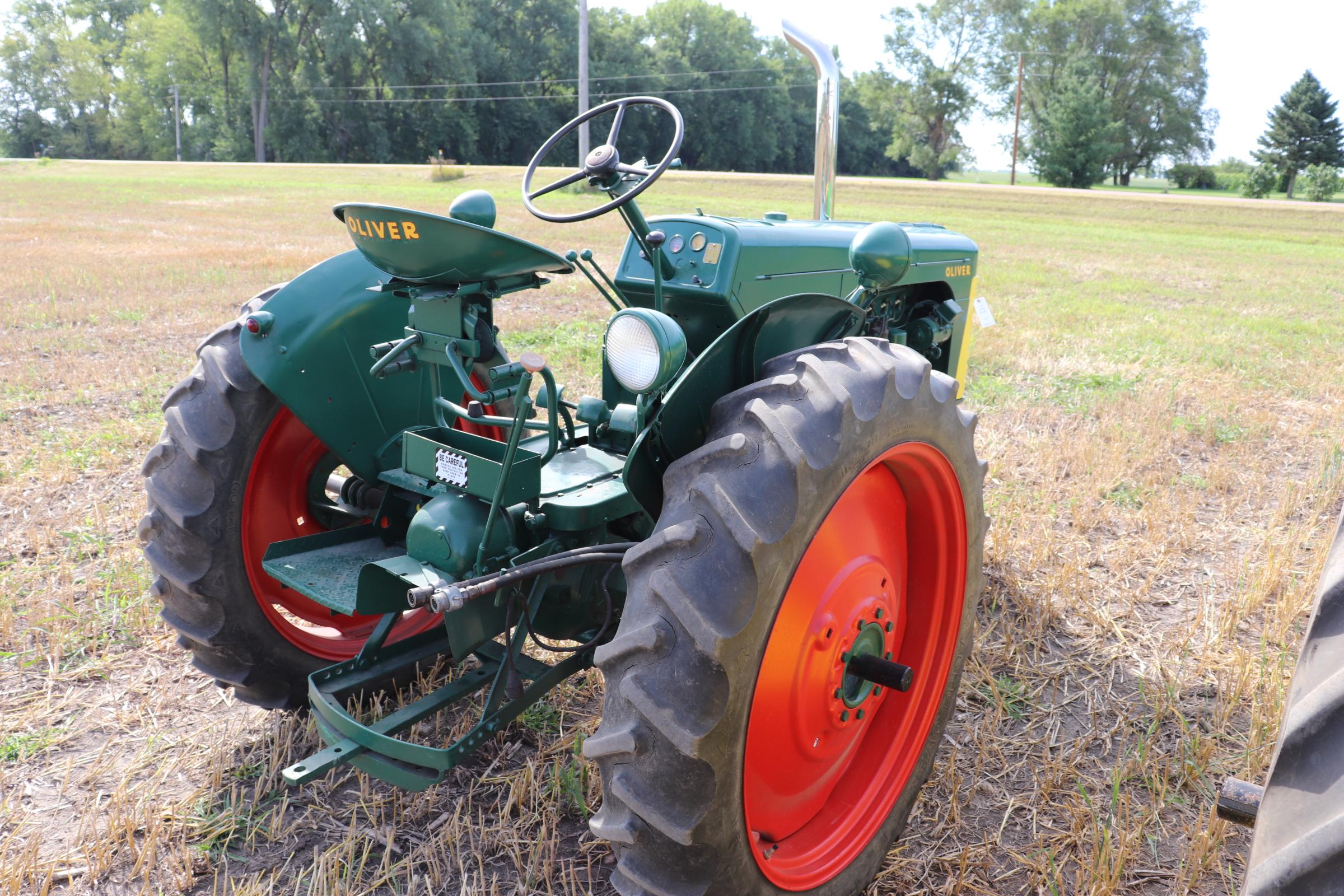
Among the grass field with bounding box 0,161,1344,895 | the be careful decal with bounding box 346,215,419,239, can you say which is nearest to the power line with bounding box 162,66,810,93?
the grass field with bounding box 0,161,1344,895

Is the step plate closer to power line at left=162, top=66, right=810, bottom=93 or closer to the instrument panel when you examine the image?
the instrument panel

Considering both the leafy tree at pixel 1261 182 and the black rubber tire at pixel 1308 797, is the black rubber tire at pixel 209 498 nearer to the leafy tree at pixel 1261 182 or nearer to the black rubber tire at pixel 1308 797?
the black rubber tire at pixel 1308 797

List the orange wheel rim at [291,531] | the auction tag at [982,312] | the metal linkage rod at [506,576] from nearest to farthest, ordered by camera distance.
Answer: the metal linkage rod at [506,576], the orange wheel rim at [291,531], the auction tag at [982,312]

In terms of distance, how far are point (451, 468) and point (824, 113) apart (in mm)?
2311

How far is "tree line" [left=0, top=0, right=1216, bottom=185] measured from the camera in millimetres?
49969

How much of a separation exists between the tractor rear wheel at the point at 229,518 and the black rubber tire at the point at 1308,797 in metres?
2.15

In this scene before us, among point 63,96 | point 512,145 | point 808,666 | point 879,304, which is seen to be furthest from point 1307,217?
point 63,96

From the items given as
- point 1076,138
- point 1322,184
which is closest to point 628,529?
point 1322,184

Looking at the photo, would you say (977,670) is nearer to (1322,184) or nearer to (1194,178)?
(1322,184)

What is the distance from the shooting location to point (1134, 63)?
5488 centimetres

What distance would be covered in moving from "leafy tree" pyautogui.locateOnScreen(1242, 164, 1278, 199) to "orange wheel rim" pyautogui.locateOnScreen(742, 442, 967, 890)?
49.0 metres

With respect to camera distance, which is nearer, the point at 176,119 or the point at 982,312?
the point at 982,312

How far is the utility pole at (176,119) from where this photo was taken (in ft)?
169

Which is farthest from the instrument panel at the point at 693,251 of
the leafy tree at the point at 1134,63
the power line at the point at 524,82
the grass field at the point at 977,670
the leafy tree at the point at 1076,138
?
the leafy tree at the point at 1134,63
